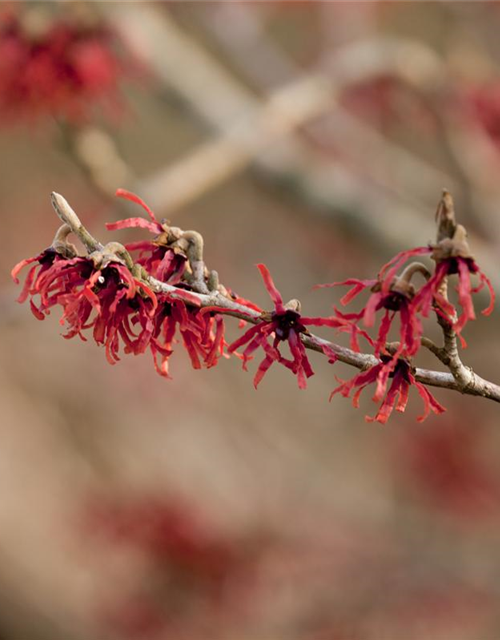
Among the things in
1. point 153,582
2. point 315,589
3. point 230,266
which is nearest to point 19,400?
point 230,266

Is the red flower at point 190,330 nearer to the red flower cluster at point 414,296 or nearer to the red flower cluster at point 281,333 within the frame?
the red flower cluster at point 281,333

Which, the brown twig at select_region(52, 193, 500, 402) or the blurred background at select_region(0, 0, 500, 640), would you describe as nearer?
the brown twig at select_region(52, 193, 500, 402)

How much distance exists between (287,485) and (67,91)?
2.89 m

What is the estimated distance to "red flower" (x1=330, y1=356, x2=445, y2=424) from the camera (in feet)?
3.71

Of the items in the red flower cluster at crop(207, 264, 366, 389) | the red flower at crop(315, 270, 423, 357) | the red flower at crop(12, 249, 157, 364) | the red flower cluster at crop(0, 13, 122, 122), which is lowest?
the red flower at crop(12, 249, 157, 364)

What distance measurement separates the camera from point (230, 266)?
6801 mm

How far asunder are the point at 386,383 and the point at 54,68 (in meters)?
2.26

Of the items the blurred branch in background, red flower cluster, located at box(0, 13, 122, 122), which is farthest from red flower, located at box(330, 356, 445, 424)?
red flower cluster, located at box(0, 13, 122, 122)

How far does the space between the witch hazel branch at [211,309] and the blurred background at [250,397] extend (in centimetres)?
153

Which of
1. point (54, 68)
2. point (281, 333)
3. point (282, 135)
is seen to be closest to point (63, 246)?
point (281, 333)

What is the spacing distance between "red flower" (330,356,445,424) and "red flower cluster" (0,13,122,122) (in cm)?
218

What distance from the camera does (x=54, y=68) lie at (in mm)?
2930

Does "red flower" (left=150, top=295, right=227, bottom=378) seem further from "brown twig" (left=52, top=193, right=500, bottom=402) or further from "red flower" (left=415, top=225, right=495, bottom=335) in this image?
"red flower" (left=415, top=225, right=495, bottom=335)

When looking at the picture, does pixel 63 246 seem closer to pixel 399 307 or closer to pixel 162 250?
pixel 162 250
